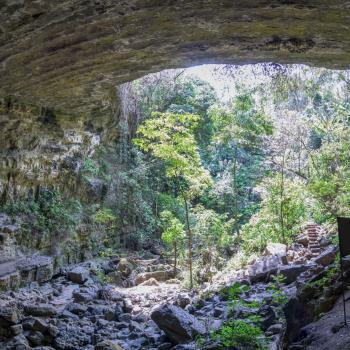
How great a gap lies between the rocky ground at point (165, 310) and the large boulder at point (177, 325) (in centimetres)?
1

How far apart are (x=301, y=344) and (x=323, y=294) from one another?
3.78 ft

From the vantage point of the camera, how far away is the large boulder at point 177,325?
5.62m

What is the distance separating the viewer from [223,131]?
13.1 metres

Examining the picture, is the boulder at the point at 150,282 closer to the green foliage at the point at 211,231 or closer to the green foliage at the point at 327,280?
the green foliage at the point at 211,231

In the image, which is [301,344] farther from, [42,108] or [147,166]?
[147,166]

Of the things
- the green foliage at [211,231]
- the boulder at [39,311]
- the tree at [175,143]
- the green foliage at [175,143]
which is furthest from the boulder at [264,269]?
the boulder at [39,311]

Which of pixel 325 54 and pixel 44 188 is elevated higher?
pixel 325 54

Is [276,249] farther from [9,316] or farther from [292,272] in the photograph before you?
[9,316]

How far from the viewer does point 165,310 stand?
6016 millimetres

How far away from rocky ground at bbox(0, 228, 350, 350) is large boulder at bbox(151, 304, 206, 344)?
1 cm

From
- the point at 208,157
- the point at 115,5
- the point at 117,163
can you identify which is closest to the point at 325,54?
the point at 115,5

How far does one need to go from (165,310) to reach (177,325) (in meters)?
0.38

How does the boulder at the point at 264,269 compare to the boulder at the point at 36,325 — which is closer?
the boulder at the point at 36,325

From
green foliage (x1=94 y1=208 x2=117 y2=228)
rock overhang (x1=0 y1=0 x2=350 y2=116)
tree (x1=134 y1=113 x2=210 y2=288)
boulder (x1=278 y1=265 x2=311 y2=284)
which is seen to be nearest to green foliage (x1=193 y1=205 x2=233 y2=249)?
tree (x1=134 y1=113 x2=210 y2=288)
